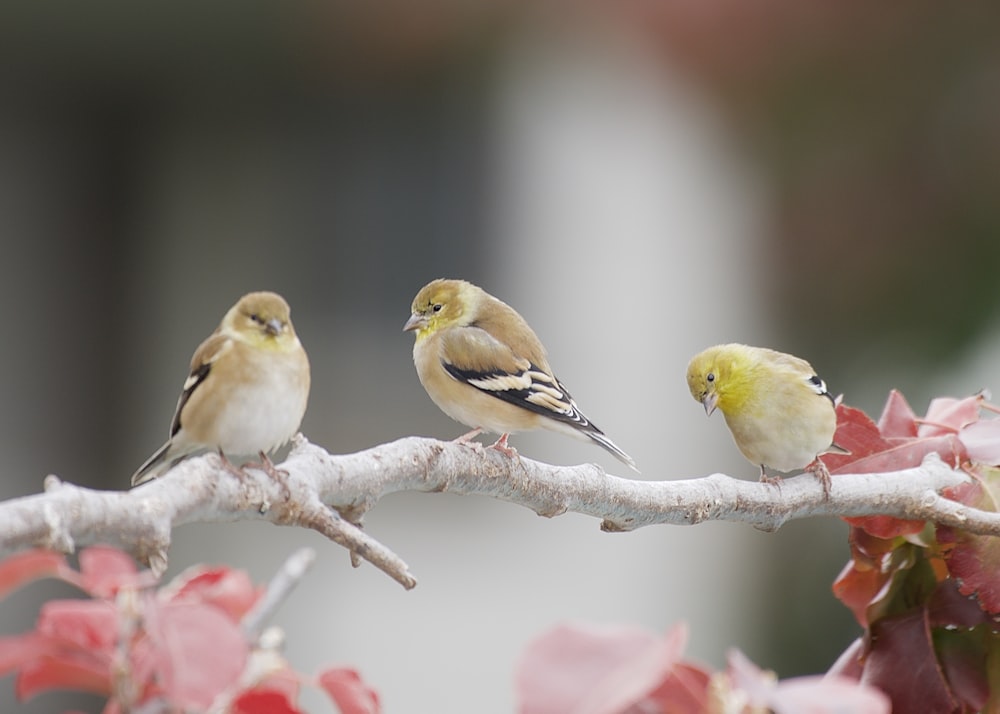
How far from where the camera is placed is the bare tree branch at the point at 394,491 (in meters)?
0.68

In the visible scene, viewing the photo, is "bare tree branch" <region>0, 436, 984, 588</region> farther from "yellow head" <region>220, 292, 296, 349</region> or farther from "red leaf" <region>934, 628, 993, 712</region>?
"yellow head" <region>220, 292, 296, 349</region>

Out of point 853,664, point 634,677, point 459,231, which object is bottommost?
point 853,664

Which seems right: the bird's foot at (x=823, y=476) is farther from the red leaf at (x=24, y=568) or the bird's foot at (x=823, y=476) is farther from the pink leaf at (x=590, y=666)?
the red leaf at (x=24, y=568)

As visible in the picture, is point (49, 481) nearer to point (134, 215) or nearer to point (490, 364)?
point (490, 364)

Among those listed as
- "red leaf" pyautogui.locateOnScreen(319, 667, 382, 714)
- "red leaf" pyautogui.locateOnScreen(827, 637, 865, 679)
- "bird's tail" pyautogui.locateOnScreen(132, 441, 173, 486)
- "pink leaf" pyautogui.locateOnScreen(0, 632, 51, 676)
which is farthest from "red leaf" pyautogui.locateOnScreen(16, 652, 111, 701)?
"red leaf" pyautogui.locateOnScreen(827, 637, 865, 679)

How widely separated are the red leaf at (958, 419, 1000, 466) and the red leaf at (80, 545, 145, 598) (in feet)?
2.56

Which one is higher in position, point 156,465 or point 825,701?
point 825,701

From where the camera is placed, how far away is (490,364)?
5.63ft

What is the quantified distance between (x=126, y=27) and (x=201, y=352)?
255cm

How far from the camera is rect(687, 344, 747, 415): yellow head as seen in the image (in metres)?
1.63

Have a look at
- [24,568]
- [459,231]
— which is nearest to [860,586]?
[24,568]

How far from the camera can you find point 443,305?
1.76 m

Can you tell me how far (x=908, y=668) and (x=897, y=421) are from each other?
0.29 metres

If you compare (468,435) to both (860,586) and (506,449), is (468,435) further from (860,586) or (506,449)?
(860,586)
